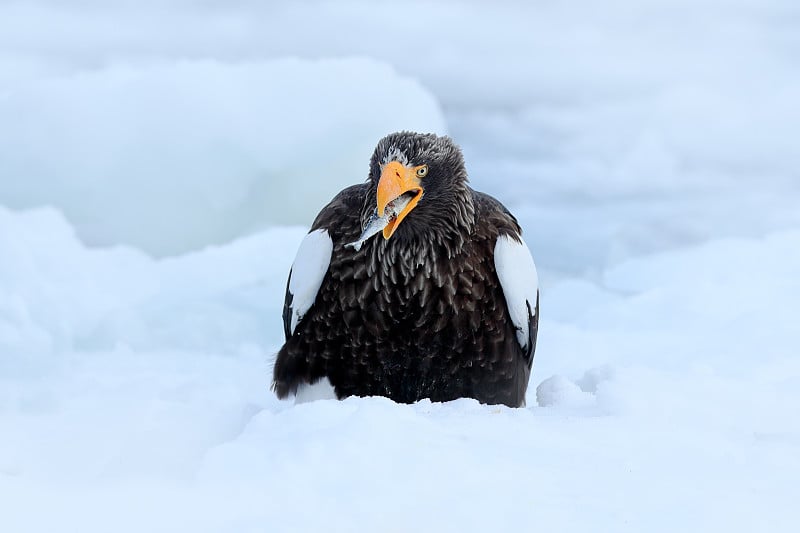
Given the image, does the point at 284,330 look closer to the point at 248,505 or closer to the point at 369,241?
the point at 369,241

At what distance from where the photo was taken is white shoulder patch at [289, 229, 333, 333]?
486cm

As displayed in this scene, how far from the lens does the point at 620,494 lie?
114 inches

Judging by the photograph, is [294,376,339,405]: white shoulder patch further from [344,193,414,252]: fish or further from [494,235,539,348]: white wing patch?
[494,235,539,348]: white wing patch

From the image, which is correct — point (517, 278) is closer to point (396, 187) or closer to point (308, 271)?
point (396, 187)

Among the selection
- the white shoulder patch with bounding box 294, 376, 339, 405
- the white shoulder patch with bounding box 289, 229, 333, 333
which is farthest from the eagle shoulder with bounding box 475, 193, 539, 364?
the white shoulder patch with bounding box 294, 376, 339, 405

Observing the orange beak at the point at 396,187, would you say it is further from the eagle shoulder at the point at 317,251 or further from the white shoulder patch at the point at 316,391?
the white shoulder patch at the point at 316,391

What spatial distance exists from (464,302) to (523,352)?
698mm

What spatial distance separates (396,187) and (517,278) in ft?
3.16

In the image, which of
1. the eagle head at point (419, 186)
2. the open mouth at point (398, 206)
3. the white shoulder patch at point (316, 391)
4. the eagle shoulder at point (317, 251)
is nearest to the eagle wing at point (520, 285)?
the eagle head at point (419, 186)

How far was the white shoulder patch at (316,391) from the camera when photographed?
4918mm

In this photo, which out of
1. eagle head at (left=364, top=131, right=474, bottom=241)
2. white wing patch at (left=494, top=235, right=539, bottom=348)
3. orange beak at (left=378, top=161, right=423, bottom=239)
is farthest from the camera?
white wing patch at (left=494, top=235, right=539, bottom=348)

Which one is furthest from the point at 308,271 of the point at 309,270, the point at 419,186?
the point at 419,186

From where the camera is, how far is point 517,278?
4906mm

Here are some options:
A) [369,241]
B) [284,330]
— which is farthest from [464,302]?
[284,330]
